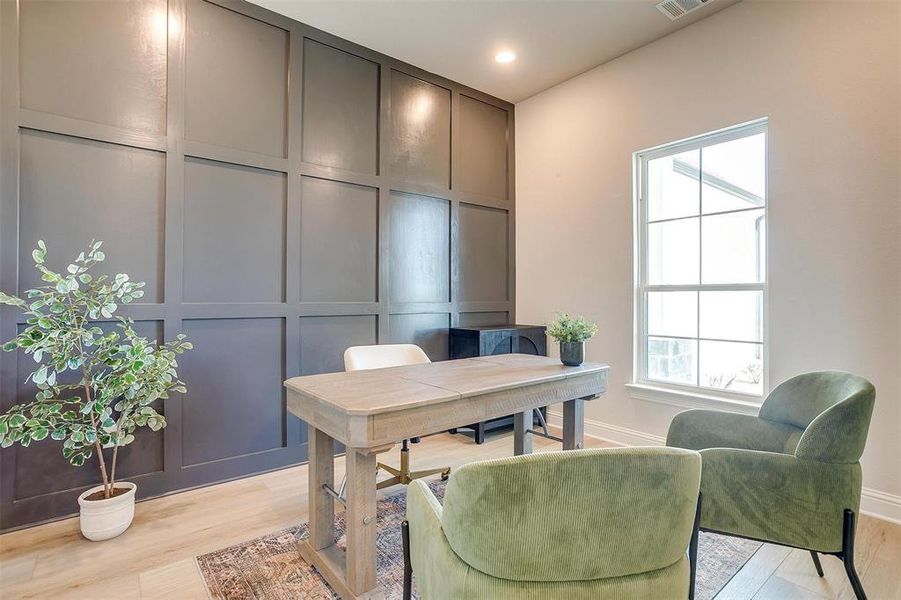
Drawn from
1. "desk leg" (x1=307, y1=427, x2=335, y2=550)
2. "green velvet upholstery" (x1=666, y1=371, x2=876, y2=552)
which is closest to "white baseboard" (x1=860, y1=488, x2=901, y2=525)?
"green velvet upholstery" (x1=666, y1=371, x2=876, y2=552)

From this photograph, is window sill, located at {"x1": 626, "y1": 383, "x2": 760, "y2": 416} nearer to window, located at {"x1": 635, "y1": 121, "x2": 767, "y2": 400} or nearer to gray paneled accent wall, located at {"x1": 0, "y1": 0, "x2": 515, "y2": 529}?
window, located at {"x1": 635, "y1": 121, "x2": 767, "y2": 400}

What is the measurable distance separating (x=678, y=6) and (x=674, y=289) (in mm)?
1873

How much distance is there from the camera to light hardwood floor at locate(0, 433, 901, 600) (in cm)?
179

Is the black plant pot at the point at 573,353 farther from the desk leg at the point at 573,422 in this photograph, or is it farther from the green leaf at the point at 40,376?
the green leaf at the point at 40,376

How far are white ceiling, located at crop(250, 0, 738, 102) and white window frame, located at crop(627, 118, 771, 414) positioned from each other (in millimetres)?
825

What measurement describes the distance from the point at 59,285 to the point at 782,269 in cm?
379

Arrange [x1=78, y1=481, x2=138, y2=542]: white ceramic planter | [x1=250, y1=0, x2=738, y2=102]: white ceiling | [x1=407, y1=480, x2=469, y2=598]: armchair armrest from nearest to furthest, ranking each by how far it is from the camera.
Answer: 1. [x1=407, y1=480, x2=469, y2=598]: armchair armrest
2. [x1=78, y1=481, x2=138, y2=542]: white ceramic planter
3. [x1=250, y1=0, x2=738, y2=102]: white ceiling

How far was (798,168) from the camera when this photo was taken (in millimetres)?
2631

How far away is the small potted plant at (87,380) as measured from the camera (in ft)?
6.46

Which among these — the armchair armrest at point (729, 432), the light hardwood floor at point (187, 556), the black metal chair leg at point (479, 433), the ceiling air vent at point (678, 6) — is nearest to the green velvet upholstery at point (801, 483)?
the armchair armrest at point (729, 432)

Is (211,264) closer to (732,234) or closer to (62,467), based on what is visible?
(62,467)

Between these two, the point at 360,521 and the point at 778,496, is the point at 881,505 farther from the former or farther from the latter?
the point at 360,521

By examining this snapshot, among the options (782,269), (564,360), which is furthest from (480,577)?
(782,269)

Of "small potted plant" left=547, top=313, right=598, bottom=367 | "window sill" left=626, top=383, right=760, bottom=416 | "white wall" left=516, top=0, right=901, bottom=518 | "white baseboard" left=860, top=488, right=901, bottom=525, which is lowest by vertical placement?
"white baseboard" left=860, top=488, right=901, bottom=525
